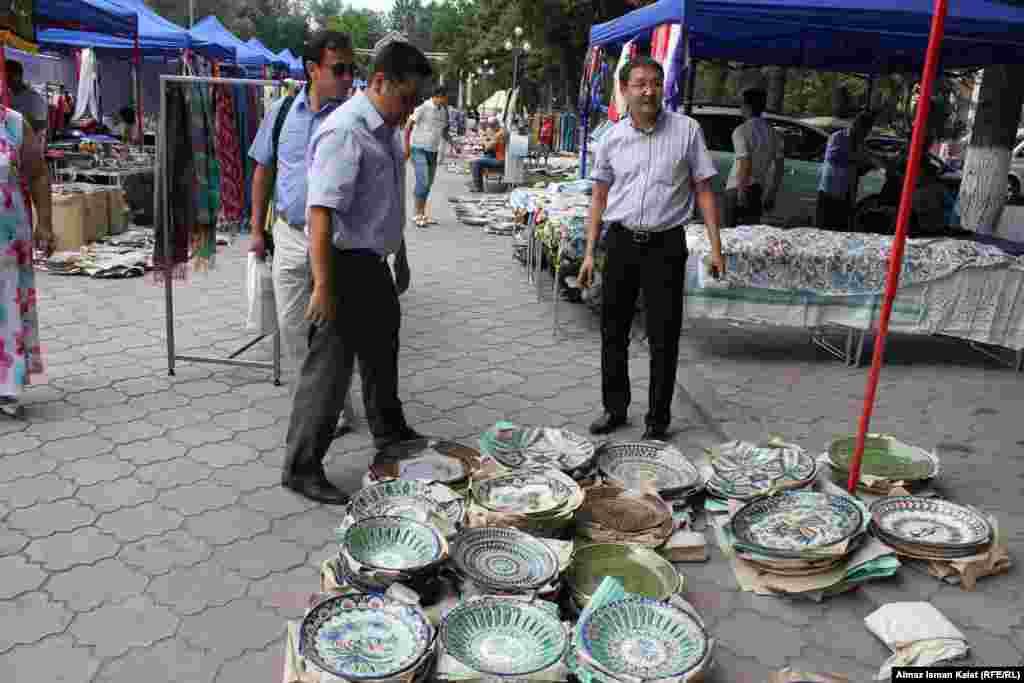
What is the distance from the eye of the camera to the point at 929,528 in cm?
327

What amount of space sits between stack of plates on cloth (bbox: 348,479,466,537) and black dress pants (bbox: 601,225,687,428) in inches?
48.2

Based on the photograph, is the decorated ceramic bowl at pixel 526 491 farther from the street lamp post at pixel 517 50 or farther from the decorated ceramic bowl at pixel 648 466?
the street lamp post at pixel 517 50

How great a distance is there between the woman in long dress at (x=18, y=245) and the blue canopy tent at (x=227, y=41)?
11.7 m

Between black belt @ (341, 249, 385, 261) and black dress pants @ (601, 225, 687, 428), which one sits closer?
black belt @ (341, 249, 385, 261)

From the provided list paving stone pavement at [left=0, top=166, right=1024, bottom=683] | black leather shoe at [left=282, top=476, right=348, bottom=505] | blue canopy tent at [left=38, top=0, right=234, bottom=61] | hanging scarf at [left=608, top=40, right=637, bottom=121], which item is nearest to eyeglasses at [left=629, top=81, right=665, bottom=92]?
paving stone pavement at [left=0, top=166, right=1024, bottom=683]

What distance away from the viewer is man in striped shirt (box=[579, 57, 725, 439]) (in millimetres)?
3799

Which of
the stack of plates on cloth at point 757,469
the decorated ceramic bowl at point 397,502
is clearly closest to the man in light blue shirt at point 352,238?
the decorated ceramic bowl at point 397,502

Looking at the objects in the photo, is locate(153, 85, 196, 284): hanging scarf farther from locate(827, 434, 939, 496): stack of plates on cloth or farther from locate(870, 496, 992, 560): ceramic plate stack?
locate(870, 496, 992, 560): ceramic plate stack

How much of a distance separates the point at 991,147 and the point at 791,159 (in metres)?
3.07

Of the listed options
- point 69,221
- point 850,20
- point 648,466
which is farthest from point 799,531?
point 69,221

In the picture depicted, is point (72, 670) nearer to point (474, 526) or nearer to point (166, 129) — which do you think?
point (474, 526)

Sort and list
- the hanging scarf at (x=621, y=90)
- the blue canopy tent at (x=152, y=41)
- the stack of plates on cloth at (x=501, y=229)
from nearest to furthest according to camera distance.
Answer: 1. the hanging scarf at (x=621, y=90)
2. the stack of plates on cloth at (x=501, y=229)
3. the blue canopy tent at (x=152, y=41)

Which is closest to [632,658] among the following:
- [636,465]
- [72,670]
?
[636,465]

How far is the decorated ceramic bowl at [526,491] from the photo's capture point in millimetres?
3209
